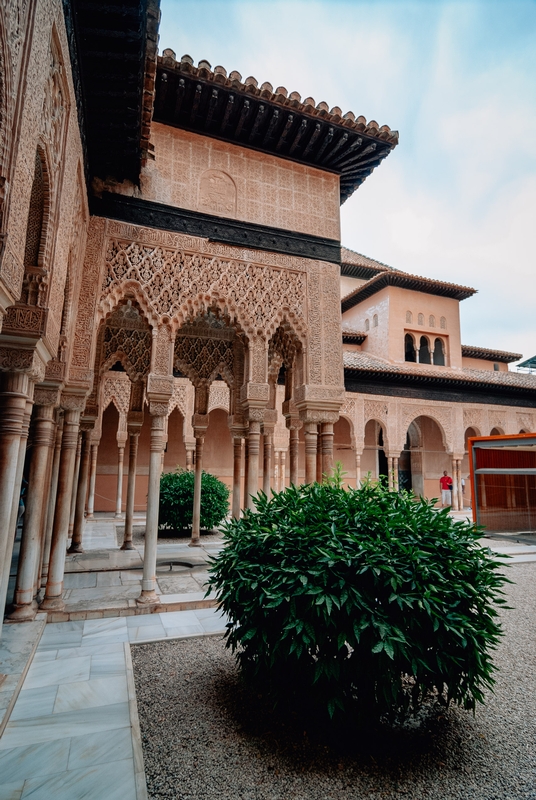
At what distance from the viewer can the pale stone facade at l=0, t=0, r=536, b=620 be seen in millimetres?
3260

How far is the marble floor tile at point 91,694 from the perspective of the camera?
2.97 m

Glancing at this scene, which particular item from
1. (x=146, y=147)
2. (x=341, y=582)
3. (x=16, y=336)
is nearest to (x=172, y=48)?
(x=146, y=147)

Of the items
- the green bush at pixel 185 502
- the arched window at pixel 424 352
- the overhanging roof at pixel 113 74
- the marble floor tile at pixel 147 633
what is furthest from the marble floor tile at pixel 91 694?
the arched window at pixel 424 352

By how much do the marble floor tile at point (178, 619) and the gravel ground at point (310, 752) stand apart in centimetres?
131

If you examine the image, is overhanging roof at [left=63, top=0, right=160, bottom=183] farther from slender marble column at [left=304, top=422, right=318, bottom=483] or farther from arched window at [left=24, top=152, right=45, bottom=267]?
slender marble column at [left=304, top=422, right=318, bottom=483]

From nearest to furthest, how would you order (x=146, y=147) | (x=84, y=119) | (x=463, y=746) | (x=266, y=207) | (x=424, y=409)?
1. (x=463, y=746)
2. (x=84, y=119)
3. (x=146, y=147)
4. (x=266, y=207)
5. (x=424, y=409)

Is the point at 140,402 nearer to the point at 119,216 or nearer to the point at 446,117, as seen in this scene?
the point at 119,216

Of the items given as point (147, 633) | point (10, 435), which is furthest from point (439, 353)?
point (10, 435)

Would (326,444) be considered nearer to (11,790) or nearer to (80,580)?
(80,580)

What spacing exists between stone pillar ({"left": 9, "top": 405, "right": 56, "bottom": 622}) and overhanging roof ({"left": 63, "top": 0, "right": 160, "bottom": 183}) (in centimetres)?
305

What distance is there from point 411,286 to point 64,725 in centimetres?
1945

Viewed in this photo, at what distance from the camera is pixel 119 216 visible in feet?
18.5

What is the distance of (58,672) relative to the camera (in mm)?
3498

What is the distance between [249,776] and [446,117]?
11090 mm
